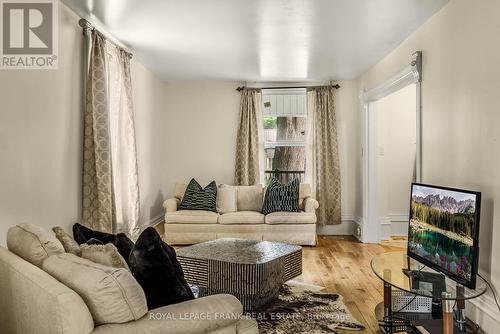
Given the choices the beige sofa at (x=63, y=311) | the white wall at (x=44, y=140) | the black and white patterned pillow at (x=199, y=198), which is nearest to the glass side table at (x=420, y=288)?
the beige sofa at (x=63, y=311)

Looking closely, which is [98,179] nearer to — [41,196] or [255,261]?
[41,196]

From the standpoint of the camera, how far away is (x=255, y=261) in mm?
3287

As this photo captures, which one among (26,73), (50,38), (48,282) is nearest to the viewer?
(48,282)

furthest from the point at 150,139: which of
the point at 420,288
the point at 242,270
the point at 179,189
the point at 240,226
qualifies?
the point at 420,288

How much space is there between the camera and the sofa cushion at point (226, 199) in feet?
20.0

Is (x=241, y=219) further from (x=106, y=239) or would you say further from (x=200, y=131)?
(x=106, y=239)

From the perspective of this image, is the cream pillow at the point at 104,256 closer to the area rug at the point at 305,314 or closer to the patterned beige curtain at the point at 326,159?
the area rug at the point at 305,314

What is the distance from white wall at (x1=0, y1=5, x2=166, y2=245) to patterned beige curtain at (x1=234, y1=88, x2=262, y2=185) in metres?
3.36

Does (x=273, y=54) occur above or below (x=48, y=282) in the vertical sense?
above

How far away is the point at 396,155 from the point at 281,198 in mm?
2029

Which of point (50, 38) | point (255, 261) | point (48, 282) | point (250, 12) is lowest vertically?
point (255, 261)

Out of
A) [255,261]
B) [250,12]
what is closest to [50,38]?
[250,12]

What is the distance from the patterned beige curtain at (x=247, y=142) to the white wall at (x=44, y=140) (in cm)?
336

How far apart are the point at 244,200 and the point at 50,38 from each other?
146 inches
